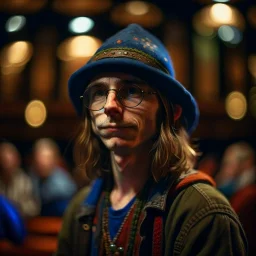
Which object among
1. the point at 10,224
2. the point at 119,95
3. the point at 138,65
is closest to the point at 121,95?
the point at 119,95

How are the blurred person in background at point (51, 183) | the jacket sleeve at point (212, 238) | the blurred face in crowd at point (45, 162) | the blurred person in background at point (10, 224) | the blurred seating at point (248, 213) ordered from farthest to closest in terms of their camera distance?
the blurred face in crowd at point (45, 162), the blurred person in background at point (51, 183), the blurred person in background at point (10, 224), the blurred seating at point (248, 213), the jacket sleeve at point (212, 238)

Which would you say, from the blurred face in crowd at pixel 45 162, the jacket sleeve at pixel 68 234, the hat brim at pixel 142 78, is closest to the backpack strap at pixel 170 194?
the hat brim at pixel 142 78

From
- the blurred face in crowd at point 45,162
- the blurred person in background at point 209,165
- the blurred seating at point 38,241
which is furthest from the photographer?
the blurred person in background at point 209,165

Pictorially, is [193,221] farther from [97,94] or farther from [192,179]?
[97,94]

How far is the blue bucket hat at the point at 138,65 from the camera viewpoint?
139cm

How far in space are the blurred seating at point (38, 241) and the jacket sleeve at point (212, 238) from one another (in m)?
1.73

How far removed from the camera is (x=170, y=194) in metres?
1.45

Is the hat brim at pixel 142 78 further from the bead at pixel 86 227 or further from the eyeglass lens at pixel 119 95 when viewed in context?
the bead at pixel 86 227

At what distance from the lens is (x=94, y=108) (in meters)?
1.47

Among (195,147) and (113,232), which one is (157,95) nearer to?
(195,147)

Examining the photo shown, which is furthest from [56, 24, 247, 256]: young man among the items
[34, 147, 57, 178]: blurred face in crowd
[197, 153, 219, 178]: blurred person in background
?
[197, 153, 219, 178]: blurred person in background

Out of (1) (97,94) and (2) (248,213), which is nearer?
(1) (97,94)

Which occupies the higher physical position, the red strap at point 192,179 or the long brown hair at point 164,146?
the long brown hair at point 164,146

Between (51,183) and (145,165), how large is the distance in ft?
9.65
